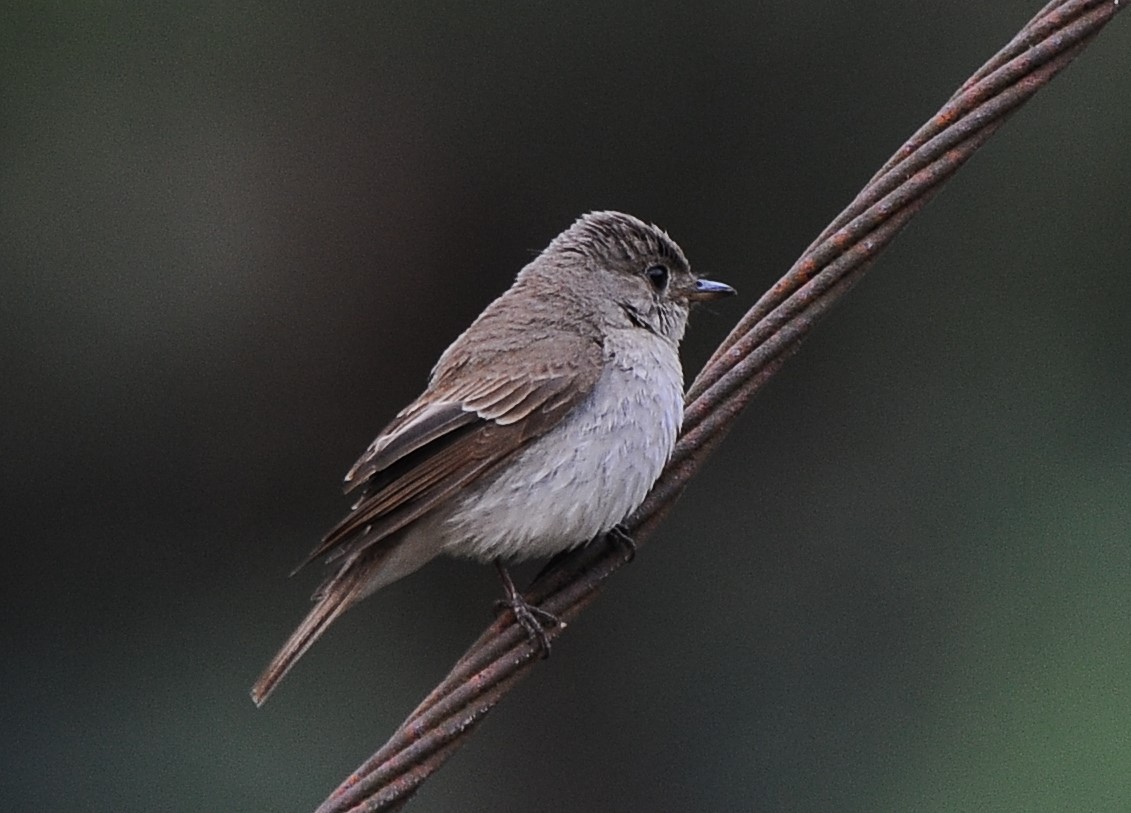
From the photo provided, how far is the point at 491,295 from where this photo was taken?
27.5 feet

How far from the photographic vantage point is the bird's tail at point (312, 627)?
414 centimetres

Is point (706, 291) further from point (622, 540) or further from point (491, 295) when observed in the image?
point (491, 295)

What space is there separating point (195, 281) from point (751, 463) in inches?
127

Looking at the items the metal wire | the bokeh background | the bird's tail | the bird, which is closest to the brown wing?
the bird

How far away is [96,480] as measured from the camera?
826cm

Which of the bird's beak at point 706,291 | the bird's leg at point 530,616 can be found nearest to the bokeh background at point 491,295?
the bird's beak at point 706,291

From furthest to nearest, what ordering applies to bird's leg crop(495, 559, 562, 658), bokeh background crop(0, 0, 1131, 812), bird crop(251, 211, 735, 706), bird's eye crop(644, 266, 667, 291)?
bokeh background crop(0, 0, 1131, 812), bird's eye crop(644, 266, 667, 291), bird crop(251, 211, 735, 706), bird's leg crop(495, 559, 562, 658)

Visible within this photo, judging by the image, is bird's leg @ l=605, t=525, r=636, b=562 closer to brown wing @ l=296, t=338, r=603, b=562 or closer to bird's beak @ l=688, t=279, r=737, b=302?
brown wing @ l=296, t=338, r=603, b=562

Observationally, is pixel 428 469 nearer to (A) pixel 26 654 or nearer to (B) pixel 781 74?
(A) pixel 26 654

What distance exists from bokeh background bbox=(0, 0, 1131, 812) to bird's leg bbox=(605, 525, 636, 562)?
12.1 feet

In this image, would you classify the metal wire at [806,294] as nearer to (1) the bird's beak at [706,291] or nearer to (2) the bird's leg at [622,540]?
(2) the bird's leg at [622,540]

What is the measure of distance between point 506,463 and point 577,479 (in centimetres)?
23

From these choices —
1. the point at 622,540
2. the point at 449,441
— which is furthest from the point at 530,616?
the point at 449,441

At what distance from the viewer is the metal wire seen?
10.7 feet
